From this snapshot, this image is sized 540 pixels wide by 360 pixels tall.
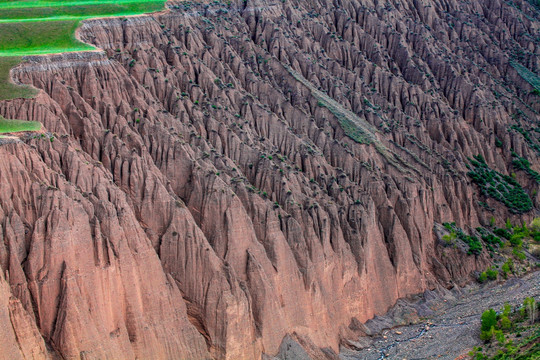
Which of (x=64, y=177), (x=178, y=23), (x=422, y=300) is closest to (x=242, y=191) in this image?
(x=64, y=177)

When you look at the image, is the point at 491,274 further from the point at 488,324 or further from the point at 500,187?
the point at 500,187

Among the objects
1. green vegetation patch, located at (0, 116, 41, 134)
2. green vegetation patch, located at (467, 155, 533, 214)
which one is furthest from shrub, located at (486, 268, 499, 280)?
green vegetation patch, located at (0, 116, 41, 134)

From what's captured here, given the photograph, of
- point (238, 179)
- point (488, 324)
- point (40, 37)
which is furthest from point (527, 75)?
point (40, 37)

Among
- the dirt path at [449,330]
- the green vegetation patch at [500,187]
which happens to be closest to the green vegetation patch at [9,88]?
the dirt path at [449,330]

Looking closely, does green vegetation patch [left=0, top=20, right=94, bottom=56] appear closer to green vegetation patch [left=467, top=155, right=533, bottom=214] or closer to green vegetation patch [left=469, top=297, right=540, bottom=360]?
green vegetation patch [left=469, top=297, right=540, bottom=360]

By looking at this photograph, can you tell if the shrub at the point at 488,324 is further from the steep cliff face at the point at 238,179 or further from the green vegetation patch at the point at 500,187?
the green vegetation patch at the point at 500,187

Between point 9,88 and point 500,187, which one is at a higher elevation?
point 9,88
